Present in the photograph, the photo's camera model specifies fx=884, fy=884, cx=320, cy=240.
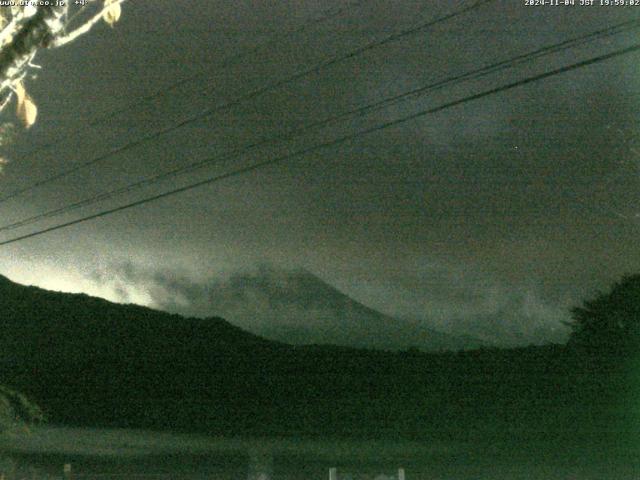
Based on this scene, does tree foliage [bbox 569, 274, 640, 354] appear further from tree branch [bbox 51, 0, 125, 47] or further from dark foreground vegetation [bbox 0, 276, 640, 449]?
tree branch [bbox 51, 0, 125, 47]

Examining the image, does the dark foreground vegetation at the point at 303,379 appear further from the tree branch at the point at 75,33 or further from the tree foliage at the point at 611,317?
the tree branch at the point at 75,33

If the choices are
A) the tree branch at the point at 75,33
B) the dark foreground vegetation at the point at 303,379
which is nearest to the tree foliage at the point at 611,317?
the dark foreground vegetation at the point at 303,379

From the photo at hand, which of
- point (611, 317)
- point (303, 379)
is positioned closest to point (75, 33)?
point (611, 317)

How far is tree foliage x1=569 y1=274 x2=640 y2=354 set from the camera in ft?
92.4

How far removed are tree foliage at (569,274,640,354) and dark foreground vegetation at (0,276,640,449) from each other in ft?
0.13

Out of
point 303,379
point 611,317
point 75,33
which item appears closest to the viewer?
point 75,33

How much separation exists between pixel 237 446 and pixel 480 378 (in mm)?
8072

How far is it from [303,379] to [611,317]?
38.5ft

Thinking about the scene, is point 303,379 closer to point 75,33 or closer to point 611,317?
point 611,317

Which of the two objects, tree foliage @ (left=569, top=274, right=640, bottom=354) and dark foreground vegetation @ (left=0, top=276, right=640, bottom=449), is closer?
dark foreground vegetation @ (left=0, top=276, right=640, bottom=449)

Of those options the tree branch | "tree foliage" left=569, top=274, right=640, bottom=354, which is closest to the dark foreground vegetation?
"tree foliage" left=569, top=274, right=640, bottom=354

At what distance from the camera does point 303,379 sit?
34062 mm

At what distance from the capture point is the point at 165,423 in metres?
35.2

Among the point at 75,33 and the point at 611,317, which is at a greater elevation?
the point at 611,317
